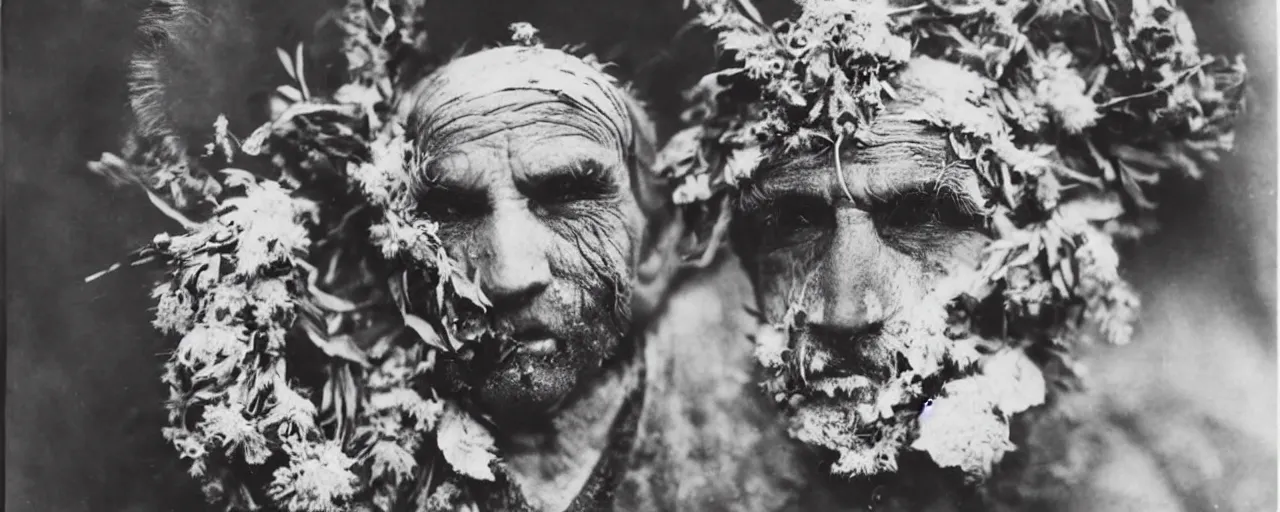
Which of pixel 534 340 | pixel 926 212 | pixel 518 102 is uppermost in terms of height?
pixel 518 102

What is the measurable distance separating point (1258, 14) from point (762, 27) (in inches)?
27.8

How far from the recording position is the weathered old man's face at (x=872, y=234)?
1407mm

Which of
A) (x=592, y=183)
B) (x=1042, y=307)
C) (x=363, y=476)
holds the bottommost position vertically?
(x=363, y=476)

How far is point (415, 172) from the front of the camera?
1.45 m

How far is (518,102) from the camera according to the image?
4.70ft

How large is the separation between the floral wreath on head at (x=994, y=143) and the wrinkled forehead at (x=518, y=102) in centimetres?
11

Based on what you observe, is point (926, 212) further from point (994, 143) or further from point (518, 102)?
point (518, 102)

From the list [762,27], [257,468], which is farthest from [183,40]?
[762,27]

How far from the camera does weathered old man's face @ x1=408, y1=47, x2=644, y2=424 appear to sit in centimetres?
143

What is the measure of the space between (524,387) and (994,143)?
740 millimetres

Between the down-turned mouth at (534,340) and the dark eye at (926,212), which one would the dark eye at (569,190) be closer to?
the down-turned mouth at (534,340)

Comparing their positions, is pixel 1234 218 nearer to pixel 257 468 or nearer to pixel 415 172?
pixel 415 172

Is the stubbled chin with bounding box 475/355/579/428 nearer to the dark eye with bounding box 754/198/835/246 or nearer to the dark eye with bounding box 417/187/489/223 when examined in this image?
the dark eye with bounding box 417/187/489/223

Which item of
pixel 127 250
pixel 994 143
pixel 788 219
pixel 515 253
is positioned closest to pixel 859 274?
pixel 788 219
